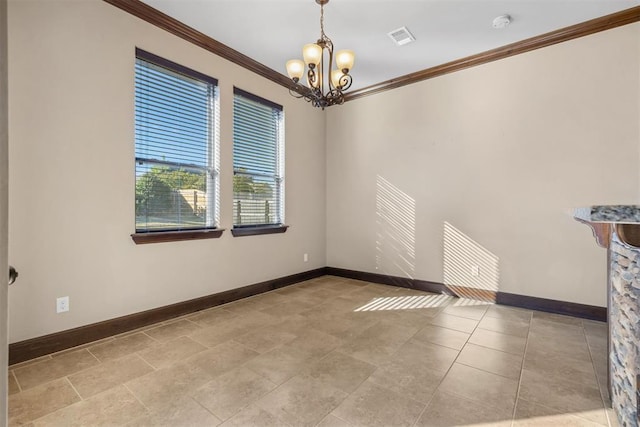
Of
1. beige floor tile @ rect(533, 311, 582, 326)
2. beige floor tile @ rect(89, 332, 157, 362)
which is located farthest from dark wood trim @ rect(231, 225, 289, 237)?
beige floor tile @ rect(533, 311, 582, 326)

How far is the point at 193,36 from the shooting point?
3.06 meters

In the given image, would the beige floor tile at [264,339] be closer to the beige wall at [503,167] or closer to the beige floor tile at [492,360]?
the beige floor tile at [492,360]

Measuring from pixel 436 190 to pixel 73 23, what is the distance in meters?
3.92

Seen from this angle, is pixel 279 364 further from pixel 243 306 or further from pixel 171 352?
pixel 243 306

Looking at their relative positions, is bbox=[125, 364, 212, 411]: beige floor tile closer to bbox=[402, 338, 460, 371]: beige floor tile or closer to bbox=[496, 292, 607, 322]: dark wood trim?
bbox=[402, 338, 460, 371]: beige floor tile

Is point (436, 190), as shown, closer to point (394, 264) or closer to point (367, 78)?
point (394, 264)

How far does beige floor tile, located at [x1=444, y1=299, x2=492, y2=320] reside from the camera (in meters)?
3.10

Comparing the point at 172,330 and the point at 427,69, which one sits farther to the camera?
the point at 427,69

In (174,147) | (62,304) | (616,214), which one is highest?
(174,147)

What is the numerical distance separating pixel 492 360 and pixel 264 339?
1736 millimetres

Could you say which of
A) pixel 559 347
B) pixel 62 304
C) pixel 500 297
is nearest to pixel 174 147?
pixel 62 304

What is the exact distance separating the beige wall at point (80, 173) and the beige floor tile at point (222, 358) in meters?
0.94

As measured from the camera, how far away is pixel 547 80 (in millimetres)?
3154

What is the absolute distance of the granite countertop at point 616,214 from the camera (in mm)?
1043
